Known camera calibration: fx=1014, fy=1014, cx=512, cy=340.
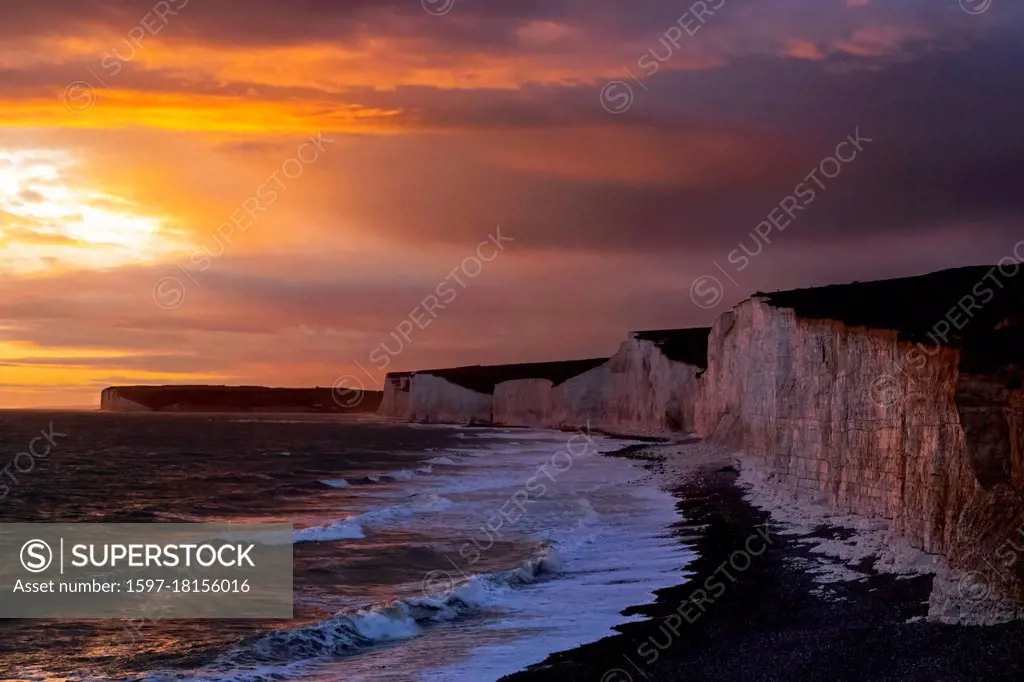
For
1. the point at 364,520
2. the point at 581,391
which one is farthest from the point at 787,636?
the point at 581,391

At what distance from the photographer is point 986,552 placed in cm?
1042

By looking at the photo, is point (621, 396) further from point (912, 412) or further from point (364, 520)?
point (912, 412)

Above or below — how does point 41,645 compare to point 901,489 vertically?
below

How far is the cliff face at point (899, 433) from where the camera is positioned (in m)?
10.8

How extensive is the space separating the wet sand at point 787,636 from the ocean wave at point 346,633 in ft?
9.81

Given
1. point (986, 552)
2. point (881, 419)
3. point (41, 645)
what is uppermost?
point (881, 419)

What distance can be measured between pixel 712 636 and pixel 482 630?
3.37 m

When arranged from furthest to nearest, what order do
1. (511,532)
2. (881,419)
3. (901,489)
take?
(511,532) < (881,419) < (901,489)

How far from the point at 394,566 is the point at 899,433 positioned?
1002 cm

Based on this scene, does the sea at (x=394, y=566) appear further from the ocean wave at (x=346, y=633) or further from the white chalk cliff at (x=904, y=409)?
the white chalk cliff at (x=904, y=409)

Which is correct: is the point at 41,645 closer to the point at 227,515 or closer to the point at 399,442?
the point at 227,515

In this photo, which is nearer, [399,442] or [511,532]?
[511,532]

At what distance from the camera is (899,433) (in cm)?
1566

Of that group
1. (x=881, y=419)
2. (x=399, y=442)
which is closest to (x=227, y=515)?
(x=881, y=419)
